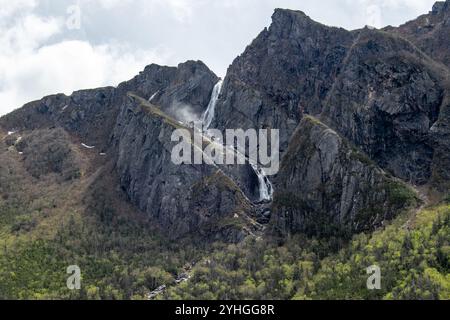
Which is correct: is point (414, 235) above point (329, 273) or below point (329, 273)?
above

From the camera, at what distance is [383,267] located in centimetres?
Result: 16638

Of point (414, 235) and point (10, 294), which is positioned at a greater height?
point (414, 235)

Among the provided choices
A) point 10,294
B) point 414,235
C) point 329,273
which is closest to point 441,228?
point 414,235

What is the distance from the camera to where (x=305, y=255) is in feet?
652
